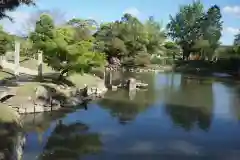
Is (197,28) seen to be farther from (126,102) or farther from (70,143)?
(70,143)

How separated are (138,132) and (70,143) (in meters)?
3.57

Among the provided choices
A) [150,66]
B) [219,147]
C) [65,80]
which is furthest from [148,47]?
[219,147]

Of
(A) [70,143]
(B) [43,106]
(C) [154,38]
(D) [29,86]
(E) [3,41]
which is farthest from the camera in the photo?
(C) [154,38]

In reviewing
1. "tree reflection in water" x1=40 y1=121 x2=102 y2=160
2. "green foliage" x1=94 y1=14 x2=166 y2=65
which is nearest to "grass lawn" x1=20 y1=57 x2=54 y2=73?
"tree reflection in water" x1=40 y1=121 x2=102 y2=160

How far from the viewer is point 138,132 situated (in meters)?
17.2

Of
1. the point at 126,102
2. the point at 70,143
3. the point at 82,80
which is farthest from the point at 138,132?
the point at 82,80

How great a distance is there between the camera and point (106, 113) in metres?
21.3

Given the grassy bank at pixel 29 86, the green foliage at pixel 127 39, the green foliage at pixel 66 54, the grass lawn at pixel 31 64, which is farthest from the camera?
the green foliage at pixel 127 39

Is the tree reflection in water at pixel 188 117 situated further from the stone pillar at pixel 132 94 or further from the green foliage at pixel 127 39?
the green foliage at pixel 127 39

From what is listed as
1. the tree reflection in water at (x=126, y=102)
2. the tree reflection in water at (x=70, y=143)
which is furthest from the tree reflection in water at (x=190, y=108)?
the tree reflection in water at (x=70, y=143)

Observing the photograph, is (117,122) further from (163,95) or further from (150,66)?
(150,66)

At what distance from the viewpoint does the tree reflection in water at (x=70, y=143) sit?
534 inches

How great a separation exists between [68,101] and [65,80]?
17.0 ft

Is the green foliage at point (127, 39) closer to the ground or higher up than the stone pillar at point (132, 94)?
higher up
